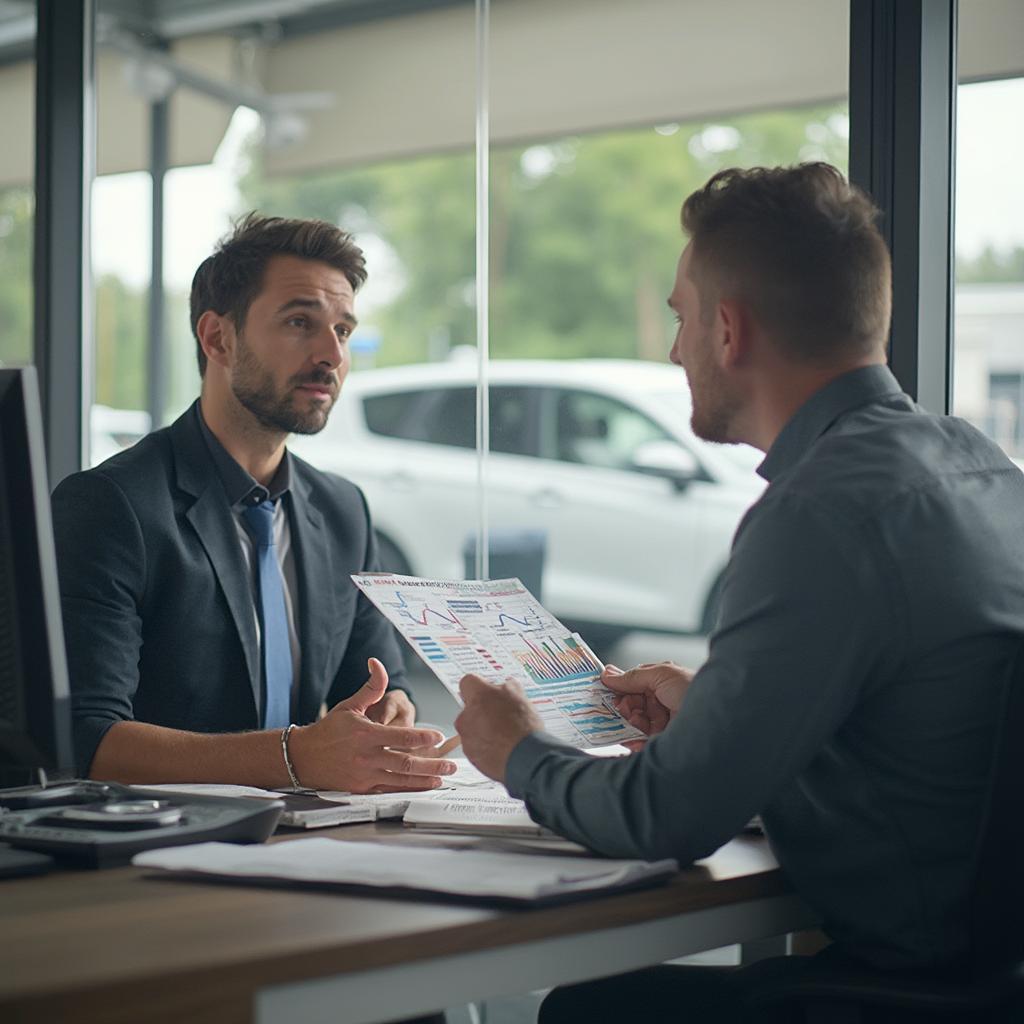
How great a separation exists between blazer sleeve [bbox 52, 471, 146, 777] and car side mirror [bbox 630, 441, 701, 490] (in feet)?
13.0

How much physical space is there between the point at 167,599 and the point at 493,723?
0.83m

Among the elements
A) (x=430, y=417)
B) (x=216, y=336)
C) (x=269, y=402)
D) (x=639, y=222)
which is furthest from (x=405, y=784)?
(x=639, y=222)

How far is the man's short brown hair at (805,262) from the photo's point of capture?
149 centimetres

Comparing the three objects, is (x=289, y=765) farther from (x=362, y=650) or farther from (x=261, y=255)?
(x=261, y=255)

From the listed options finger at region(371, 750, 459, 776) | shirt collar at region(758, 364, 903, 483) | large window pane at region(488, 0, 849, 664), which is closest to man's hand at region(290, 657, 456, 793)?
finger at region(371, 750, 459, 776)

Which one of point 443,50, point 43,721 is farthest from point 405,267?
point 43,721

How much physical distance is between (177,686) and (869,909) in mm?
1158

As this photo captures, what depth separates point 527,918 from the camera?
1.14 meters

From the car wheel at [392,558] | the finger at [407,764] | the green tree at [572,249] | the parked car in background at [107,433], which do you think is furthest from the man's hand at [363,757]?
the green tree at [572,249]

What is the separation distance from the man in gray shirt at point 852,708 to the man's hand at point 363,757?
0.88ft

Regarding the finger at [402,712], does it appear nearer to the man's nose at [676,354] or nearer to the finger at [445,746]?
the finger at [445,746]

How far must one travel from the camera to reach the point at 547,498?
6.00 metres

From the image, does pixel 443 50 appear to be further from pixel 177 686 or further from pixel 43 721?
pixel 43 721

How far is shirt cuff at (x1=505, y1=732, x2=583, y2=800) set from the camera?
141 centimetres
